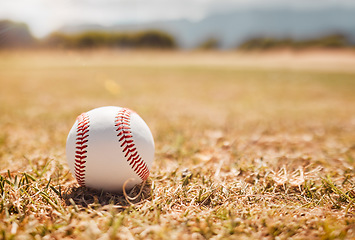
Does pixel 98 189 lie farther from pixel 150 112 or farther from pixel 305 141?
pixel 150 112

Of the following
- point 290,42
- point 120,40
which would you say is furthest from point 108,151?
point 120,40

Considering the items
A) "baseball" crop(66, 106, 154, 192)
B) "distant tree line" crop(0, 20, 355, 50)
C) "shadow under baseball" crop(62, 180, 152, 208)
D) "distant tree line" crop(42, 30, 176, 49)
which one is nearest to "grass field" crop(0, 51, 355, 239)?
"shadow under baseball" crop(62, 180, 152, 208)

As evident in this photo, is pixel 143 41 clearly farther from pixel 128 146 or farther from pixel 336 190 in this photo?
pixel 336 190

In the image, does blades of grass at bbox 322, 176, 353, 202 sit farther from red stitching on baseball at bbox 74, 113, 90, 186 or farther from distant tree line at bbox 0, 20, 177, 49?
distant tree line at bbox 0, 20, 177, 49

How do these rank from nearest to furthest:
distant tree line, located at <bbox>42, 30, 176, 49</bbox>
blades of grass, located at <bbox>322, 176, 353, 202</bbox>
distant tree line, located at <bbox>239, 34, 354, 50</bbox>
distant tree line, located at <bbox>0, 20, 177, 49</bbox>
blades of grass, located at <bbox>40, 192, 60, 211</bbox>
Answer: blades of grass, located at <bbox>40, 192, 60, 211</bbox> < blades of grass, located at <bbox>322, 176, 353, 202</bbox> < distant tree line, located at <bbox>239, 34, 354, 50</bbox> < distant tree line, located at <bbox>0, 20, 177, 49</bbox> < distant tree line, located at <bbox>42, 30, 176, 49</bbox>

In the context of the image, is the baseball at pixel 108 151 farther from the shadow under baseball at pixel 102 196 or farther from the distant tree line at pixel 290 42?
the distant tree line at pixel 290 42
